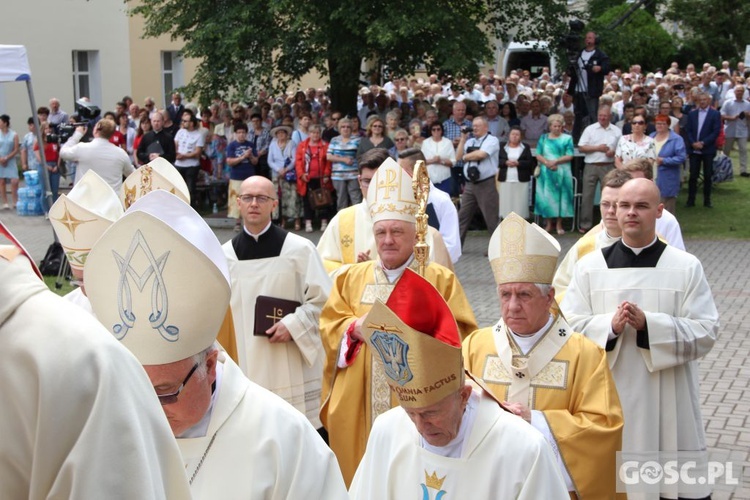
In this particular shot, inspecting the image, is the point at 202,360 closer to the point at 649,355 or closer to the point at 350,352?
the point at 350,352

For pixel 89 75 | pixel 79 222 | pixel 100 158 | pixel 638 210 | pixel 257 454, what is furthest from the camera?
pixel 89 75

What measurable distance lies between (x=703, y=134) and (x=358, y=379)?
538 inches

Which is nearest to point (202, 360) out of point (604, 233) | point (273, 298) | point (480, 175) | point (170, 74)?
point (273, 298)

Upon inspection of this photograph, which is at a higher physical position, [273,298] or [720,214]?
[273,298]

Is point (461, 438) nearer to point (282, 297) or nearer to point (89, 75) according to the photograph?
point (282, 297)

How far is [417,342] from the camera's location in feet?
11.3

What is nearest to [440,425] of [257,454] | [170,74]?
[257,454]

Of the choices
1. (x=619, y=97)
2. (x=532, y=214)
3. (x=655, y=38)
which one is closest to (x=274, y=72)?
(x=532, y=214)

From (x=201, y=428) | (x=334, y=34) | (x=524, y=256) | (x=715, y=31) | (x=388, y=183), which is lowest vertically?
(x=201, y=428)

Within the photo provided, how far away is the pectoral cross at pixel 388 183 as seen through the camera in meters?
6.14

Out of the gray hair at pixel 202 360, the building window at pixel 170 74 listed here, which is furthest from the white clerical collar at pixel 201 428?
the building window at pixel 170 74

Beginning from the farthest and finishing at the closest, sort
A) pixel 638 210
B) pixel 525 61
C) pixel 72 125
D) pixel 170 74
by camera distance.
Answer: pixel 525 61
pixel 170 74
pixel 72 125
pixel 638 210

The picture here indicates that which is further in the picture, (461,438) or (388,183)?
(388,183)

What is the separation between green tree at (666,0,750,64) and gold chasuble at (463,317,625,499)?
1416 inches
